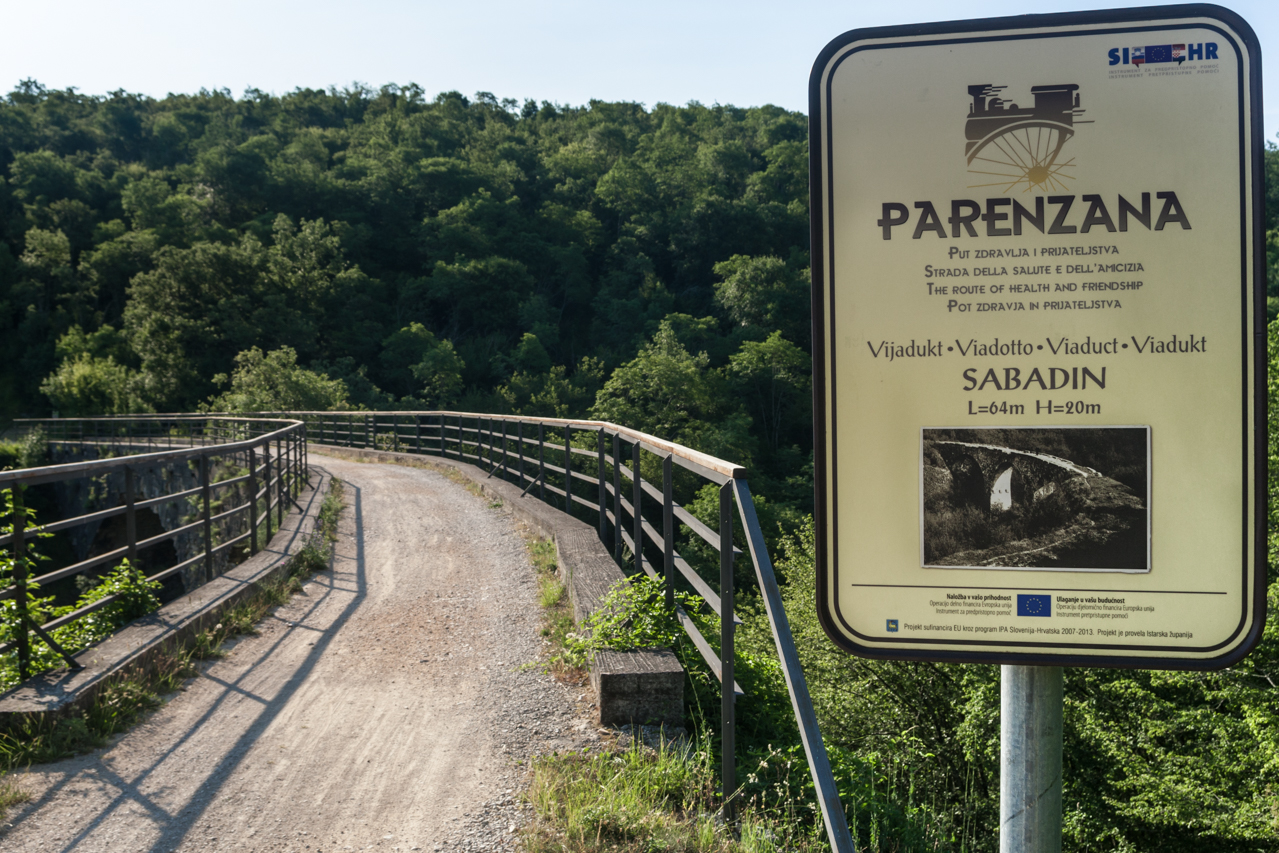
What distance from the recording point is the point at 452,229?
71.8m

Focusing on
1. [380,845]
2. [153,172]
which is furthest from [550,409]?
[380,845]

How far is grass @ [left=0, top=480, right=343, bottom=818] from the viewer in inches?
133

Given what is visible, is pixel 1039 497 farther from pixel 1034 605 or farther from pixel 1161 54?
pixel 1161 54

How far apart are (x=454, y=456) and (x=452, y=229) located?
189 ft

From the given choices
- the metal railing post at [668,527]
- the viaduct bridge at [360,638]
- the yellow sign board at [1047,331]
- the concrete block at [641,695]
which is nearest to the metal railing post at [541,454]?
the viaduct bridge at [360,638]

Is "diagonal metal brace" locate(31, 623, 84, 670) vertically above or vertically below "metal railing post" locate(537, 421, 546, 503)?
below

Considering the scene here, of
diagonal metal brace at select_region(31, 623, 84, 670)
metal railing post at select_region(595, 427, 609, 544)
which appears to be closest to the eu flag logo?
diagonal metal brace at select_region(31, 623, 84, 670)

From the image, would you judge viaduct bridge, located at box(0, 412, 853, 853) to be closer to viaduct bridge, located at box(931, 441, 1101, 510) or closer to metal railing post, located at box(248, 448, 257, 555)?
metal railing post, located at box(248, 448, 257, 555)

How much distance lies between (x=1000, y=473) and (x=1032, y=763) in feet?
1.45

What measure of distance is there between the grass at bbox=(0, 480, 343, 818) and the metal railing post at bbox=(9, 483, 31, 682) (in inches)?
15.7

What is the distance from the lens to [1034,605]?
4.27 feet

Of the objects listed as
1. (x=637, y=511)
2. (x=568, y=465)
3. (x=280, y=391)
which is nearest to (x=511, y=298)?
(x=280, y=391)

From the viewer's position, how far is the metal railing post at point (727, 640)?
2777 millimetres

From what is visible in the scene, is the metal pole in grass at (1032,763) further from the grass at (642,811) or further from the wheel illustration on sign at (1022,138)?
the grass at (642,811)
